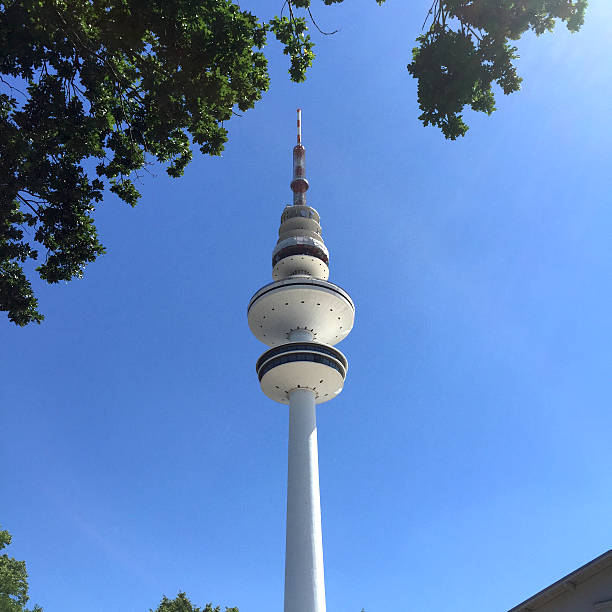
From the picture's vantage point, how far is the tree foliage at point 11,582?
147ft

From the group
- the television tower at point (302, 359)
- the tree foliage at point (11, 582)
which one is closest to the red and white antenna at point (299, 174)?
the television tower at point (302, 359)

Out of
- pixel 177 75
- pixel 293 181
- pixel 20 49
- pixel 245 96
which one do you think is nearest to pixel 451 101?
pixel 245 96

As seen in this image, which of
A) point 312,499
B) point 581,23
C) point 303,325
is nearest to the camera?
point 581,23

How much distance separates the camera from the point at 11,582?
46219 mm

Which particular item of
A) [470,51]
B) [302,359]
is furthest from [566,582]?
[302,359]

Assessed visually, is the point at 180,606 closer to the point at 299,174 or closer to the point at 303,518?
the point at 303,518

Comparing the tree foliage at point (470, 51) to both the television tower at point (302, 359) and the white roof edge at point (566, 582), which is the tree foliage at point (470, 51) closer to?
the white roof edge at point (566, 582)

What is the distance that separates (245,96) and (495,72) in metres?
7.08

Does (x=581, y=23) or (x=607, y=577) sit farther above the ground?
(x=581, y=23)

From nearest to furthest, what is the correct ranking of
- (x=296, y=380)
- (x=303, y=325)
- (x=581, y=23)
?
1. (x=581, y=23)
2. (x=296, y=380)
3. (x=303, y=325)

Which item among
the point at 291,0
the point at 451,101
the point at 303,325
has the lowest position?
the point at 451,101

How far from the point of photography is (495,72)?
1511cm

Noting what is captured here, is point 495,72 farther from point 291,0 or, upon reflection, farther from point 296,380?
point 296,380

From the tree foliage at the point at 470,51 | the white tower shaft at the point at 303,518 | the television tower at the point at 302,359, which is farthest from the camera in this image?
the television tower at the point at 302,359
